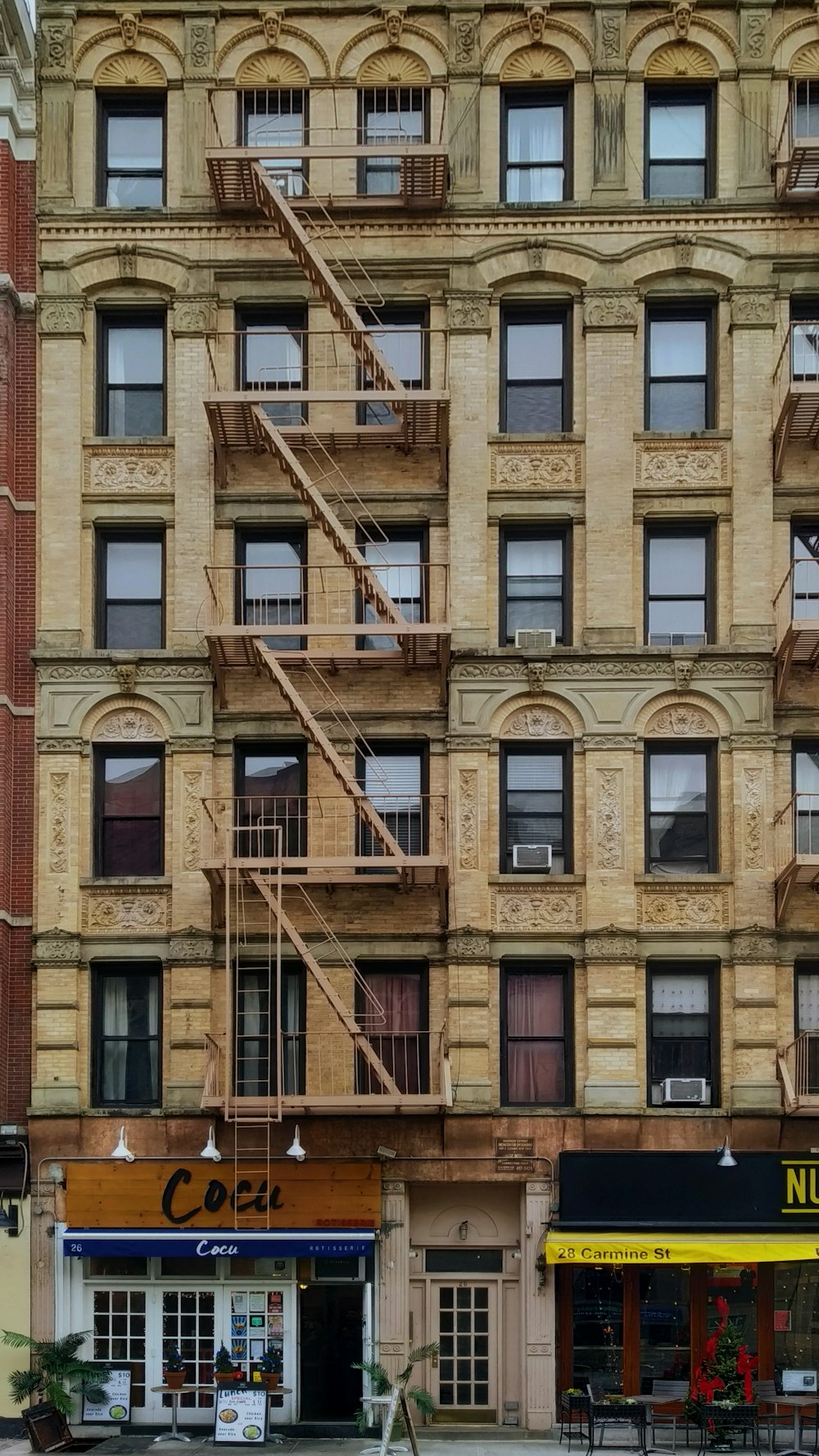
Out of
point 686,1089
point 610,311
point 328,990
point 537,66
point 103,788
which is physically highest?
point 537,66

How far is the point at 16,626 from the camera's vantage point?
86.8 ft

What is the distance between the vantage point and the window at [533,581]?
2639cm

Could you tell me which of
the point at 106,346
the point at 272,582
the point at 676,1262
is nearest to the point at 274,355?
the point at 106,346

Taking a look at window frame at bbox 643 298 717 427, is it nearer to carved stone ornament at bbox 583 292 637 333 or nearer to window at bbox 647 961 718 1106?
carved stone ornament at bbox 583 292 637 333

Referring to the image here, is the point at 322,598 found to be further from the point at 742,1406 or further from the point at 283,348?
the point at 742,1406

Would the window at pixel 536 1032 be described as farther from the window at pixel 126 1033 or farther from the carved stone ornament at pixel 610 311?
the carved stone ornament at pixel 610 311

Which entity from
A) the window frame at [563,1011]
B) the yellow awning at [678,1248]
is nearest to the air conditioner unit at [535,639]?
the window frame at [563,1011]

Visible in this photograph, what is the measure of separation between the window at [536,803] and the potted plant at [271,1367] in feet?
23.7

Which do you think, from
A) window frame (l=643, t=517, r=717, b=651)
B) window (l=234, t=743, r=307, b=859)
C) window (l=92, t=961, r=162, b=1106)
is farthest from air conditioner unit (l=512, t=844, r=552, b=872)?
window (l=92, t=961, r=162, b=1106)

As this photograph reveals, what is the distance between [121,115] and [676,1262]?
18003mm

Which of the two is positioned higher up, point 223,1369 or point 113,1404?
point 223,1369

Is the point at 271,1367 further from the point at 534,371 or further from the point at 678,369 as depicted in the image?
the point at 678,369

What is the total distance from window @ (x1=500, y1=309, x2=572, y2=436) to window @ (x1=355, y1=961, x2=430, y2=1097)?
310 inches

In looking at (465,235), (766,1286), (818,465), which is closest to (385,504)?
(465,235)
